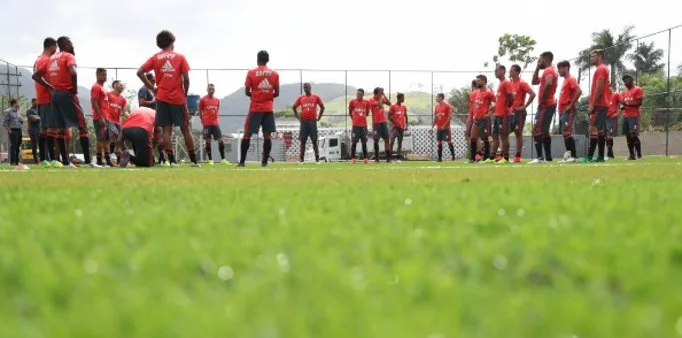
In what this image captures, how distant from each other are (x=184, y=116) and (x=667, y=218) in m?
7.47

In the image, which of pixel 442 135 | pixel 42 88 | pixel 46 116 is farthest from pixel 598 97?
pixel 42 88

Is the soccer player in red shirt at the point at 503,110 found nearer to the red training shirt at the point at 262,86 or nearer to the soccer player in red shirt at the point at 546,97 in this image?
the soccer player in red shirt at the point at 546,97

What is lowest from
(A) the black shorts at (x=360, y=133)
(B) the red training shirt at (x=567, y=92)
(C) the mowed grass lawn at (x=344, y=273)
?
(C) the mowed grass lawn at (x=344, y=273)

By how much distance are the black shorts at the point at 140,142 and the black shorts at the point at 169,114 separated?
63 cm

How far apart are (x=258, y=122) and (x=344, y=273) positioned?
8.73m

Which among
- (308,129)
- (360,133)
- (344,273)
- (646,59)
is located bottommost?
(344,273)

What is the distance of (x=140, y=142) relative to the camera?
351 inches

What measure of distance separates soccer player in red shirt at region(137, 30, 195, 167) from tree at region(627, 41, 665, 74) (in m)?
20.7

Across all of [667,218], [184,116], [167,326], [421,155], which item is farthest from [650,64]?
[167,326]

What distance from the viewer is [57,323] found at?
0.77 metres

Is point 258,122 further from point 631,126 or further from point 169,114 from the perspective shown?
point 631,126

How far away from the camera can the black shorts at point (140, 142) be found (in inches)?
350

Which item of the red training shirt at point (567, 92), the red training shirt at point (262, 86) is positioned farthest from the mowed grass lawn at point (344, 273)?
the red training shirt at point (567, 92)

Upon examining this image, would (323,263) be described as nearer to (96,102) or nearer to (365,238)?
(365,238)
